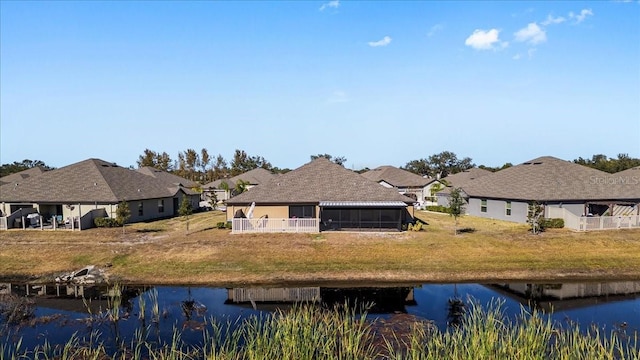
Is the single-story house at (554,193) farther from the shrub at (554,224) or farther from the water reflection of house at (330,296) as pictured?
the water reflection of house at (330,296)

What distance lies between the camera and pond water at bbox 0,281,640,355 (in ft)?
48.8

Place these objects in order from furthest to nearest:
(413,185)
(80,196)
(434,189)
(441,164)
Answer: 1. (441,164)
2. (413,185)
3. (434,189)
4. (80,196)

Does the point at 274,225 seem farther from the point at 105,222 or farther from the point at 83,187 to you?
the point at 83,187

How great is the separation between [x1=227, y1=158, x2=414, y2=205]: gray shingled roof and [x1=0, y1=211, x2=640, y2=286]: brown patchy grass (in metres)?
3.81

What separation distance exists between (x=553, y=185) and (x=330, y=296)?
28244mm

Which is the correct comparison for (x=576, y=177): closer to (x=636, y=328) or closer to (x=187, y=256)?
(x=636, y=328)

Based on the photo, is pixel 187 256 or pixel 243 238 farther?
pixel 243 238

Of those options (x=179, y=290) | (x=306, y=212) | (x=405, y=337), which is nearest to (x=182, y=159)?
(x=306, y=212)

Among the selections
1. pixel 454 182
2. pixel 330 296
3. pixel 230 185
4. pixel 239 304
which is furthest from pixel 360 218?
pixel 230 185

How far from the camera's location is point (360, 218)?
32062 millimetres

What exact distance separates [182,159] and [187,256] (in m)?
92.0

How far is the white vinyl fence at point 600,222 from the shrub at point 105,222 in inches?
1529

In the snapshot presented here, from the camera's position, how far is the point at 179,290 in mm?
20266

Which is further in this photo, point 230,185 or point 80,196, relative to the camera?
point 230,185
